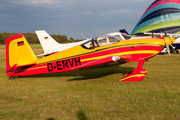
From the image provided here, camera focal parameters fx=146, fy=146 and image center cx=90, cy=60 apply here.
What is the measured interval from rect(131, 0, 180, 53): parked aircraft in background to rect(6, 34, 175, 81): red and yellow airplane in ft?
66.8

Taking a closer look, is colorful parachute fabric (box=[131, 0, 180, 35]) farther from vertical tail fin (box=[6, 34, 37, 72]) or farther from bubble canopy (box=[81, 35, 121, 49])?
vertical tail fin (box=[6, 34, 37, 72])

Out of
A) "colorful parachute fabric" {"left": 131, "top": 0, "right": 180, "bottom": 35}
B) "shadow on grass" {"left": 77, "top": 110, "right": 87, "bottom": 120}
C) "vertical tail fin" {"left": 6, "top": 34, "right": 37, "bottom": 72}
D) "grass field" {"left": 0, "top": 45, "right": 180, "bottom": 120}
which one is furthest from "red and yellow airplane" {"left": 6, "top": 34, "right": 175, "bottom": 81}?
"colorful parachute fabric" {"left": 131, "top": 0, "right": 180, "bottom": 35}

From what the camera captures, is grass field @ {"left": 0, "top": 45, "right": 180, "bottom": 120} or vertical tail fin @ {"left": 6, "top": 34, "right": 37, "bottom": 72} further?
vertical tail fin @ {"left": 6, "top": 34, "right": 37, "bottom": 72}

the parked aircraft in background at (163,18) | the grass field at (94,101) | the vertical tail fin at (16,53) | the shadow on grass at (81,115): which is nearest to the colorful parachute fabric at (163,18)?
the parked aircraft in background at (163,18)

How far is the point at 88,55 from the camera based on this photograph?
23.1 ft

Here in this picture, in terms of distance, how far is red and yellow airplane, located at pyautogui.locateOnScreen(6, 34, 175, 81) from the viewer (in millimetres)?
6578

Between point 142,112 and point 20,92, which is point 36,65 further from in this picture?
point 142,112

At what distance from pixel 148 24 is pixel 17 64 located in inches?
1062

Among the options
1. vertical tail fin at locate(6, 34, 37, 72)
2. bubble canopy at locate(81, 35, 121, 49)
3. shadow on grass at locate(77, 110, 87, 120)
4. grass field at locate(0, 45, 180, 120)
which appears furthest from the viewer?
vertical tail fin at locate(6, 34, 37, 72)

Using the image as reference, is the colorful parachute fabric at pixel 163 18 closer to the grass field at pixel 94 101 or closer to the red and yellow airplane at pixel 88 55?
the red and yellow airplane at pixel 88 55

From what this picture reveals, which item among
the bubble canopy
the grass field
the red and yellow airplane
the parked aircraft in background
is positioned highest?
the parked aircraft in background

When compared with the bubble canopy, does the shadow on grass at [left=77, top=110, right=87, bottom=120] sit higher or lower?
lower

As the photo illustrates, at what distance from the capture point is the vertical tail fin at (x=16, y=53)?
7.17m

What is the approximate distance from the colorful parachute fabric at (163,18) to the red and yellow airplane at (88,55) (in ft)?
70.4
